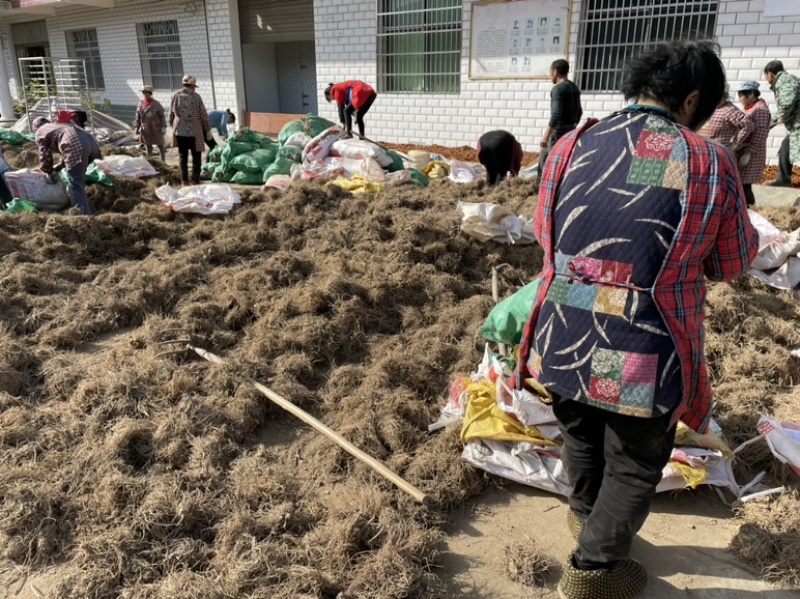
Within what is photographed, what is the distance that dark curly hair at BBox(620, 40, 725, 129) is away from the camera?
1484 mm

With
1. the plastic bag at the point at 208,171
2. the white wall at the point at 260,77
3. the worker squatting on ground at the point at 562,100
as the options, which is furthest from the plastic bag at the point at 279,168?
the white wall at the point at 260,77

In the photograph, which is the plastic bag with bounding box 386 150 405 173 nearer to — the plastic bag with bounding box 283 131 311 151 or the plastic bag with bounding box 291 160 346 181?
the plastic bag with bounding box 291 160 346 181

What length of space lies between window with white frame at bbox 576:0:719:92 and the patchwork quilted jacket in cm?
662

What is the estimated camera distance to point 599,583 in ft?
5.87

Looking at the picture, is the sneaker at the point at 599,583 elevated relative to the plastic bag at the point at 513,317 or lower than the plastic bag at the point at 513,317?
lower

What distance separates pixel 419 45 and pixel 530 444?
916cm

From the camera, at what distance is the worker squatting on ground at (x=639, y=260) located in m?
1.44

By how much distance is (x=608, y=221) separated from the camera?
58.9 inches

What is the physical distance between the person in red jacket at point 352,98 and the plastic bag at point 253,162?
130 centimetres

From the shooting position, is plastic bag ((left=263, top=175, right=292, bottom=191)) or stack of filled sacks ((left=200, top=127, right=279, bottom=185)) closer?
plastic bag ((left=263, top=175, right=292, bottom=191))

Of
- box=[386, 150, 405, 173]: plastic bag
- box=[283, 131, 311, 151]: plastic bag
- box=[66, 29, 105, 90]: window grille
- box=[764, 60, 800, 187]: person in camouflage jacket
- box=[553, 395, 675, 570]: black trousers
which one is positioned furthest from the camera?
box=[66, 29, 105, 90]: window grille

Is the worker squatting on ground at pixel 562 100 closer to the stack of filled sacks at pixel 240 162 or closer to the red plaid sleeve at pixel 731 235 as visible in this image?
the stack of filled sacks at pixel 240 162

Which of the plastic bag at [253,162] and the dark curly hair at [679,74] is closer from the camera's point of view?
the dark curly hair at [679,74]

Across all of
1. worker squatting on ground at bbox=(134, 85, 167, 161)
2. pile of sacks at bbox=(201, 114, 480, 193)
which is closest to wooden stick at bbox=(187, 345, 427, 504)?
pile of sacks at bbox=(201, 114, 480, 193)
